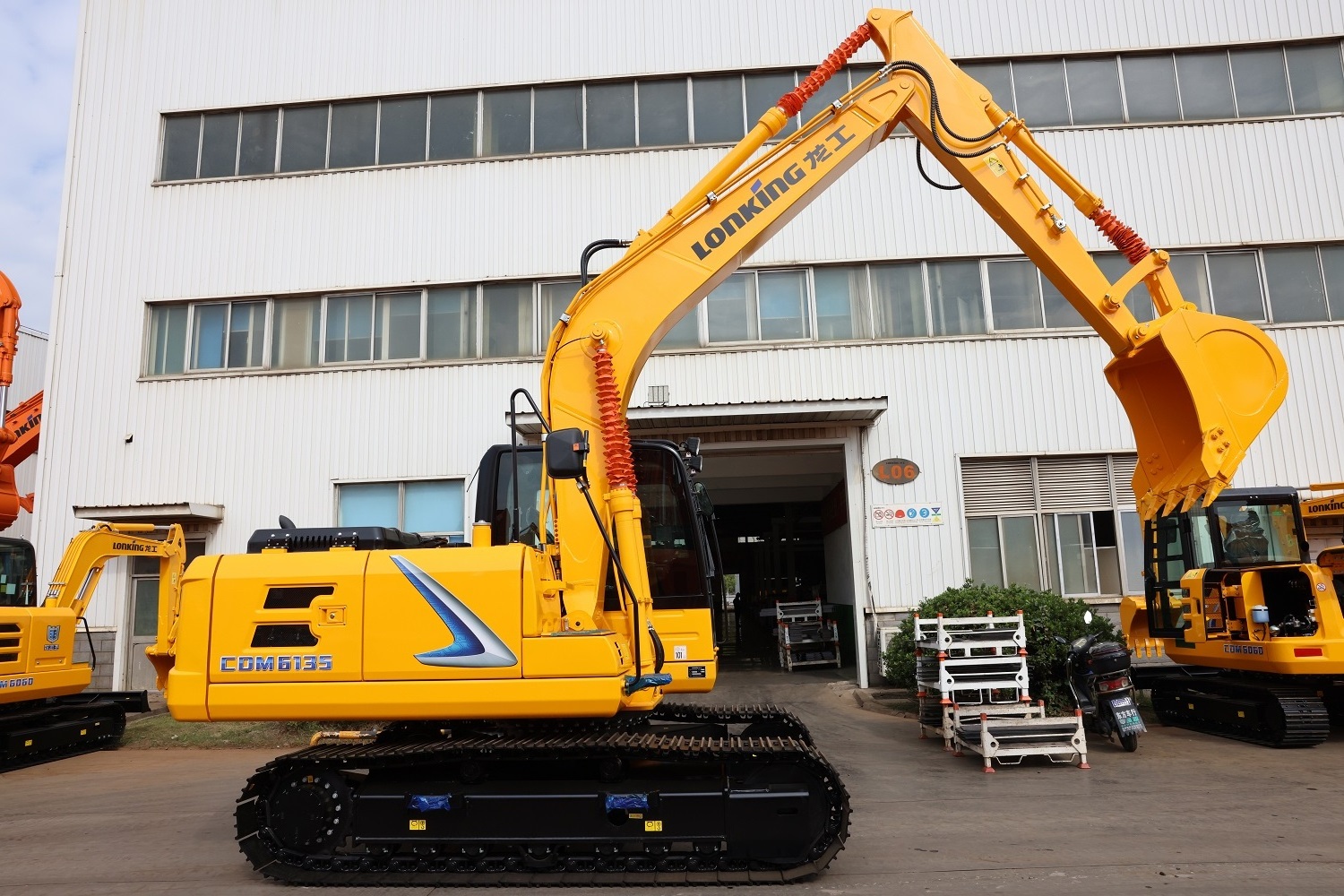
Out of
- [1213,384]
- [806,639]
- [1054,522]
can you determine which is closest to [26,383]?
[806,639]

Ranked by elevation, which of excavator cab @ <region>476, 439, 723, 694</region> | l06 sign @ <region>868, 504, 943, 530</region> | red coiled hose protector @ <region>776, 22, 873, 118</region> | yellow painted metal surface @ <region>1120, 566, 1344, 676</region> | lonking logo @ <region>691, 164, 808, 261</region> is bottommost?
yellow painted metal surface @ <region>1120, 566, 1344, 676</region>

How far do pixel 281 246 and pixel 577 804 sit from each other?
12392 mm

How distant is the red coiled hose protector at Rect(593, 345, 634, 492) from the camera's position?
5441 millimetres

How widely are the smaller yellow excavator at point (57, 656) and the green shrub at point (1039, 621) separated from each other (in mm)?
9319

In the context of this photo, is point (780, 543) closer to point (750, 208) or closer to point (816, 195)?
point (816, 195)

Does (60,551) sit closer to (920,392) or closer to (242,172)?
(242,172)

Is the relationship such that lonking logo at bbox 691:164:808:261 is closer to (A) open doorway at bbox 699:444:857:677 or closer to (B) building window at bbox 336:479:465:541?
(A) open doorway at bbox 699:444:857:677

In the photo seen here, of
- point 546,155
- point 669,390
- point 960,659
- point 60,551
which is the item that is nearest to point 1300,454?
point 960,659

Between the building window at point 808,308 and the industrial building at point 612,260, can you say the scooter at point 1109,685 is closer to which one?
the industrial building at point 612,260

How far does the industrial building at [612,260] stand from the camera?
13.1m

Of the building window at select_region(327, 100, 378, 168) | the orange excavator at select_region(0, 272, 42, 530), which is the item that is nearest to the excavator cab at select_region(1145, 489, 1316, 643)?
the building window at select_region(327, 100, 378, 168)

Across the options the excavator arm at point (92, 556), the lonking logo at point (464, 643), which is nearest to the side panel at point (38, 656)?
the excavator arm at point (92, 556)

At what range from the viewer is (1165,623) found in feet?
31.8

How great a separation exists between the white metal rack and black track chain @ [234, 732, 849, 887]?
10.7m
